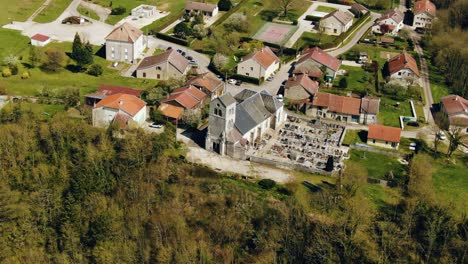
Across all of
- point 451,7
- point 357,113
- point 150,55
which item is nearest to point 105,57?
point 150,55

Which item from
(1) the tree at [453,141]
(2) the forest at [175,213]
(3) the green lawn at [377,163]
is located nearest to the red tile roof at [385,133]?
(3) the green lawn at [377,163]

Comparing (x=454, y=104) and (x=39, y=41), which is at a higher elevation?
(x=39, y=41)

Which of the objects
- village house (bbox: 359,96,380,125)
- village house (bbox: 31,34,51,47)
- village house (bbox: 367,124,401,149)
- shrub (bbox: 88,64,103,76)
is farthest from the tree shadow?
village house (bbox: 367,124,401,149)

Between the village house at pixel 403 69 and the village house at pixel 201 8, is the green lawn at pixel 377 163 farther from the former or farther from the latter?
the village house at pixel 201 8

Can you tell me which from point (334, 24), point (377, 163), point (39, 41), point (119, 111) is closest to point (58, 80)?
point (39, 41)

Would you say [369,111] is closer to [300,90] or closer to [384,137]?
[384,137]

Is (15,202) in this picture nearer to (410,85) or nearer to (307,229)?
(307,229)

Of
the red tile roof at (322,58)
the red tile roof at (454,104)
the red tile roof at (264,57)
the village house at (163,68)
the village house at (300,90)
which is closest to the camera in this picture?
the red tile roof at (454,104)
